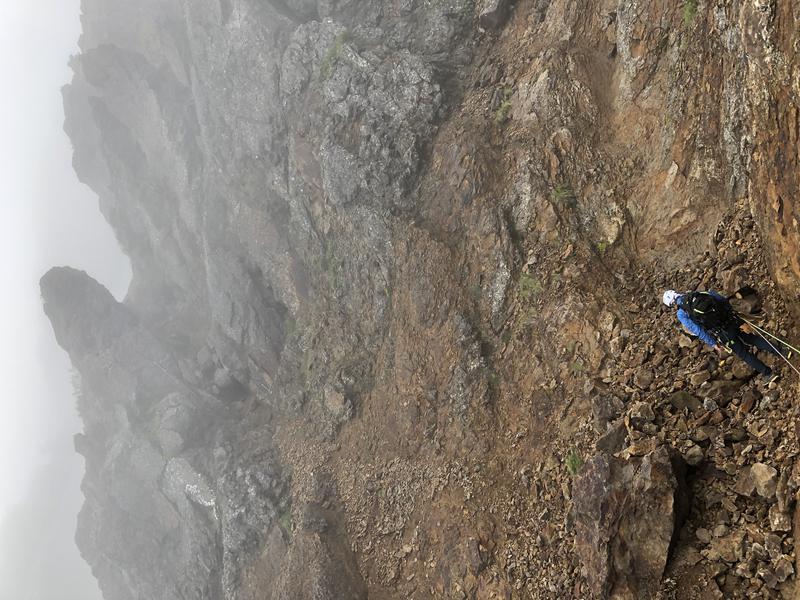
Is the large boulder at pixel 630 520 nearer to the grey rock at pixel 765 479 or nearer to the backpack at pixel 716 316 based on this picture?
the grey rock at pixel 765 479

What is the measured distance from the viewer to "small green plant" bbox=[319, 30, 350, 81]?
18.2 m

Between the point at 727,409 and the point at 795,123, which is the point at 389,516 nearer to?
the point at 727,409

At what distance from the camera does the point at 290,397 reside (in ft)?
65.4

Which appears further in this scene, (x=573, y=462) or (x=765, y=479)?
(x=573, y=462)

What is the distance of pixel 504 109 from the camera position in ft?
46.4

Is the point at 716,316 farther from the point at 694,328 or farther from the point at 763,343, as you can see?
the point at 763,343

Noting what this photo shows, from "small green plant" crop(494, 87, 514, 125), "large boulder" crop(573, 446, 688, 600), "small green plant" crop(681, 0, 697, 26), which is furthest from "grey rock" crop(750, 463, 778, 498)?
"small green plant" crop(494, 87, 514, 125)

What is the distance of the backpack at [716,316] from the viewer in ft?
26.4

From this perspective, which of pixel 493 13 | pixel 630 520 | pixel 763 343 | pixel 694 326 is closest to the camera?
pixel 763 343

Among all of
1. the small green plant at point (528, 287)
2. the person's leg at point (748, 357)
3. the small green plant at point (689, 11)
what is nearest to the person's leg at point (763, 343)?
the person's leg at point (748, 357)

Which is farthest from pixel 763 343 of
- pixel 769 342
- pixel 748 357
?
pixel 748 357

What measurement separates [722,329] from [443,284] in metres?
7.26

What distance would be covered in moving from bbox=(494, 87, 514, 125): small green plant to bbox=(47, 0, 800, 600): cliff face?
0.09 meters

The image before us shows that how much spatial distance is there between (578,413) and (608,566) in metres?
2.95
